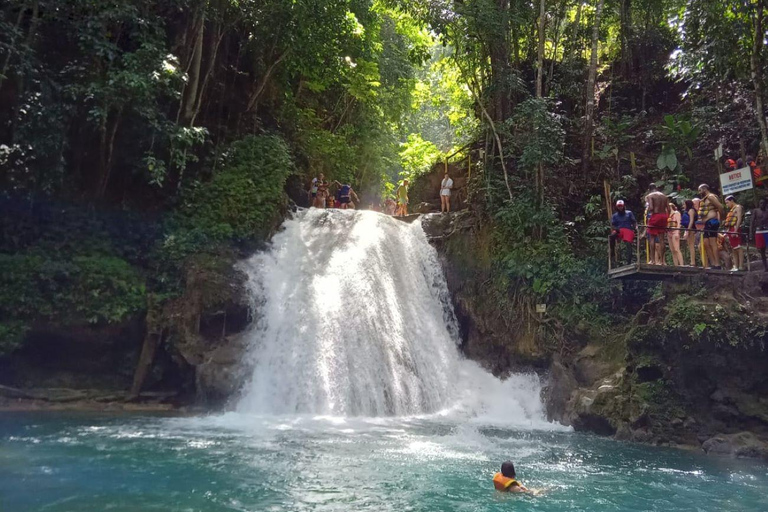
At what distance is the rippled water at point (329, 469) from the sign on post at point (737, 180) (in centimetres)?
465

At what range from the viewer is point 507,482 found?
716cm

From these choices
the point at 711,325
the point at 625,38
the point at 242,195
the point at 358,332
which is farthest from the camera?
the point at 625,38

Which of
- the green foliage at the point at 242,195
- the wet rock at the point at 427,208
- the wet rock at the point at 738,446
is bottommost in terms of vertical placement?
the wet rock at the point at 738,446

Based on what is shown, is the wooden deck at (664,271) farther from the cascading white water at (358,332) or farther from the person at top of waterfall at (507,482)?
the person at top of waterfall at (507,482)

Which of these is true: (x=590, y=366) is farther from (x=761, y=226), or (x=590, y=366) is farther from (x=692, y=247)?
(x=761, y=226)

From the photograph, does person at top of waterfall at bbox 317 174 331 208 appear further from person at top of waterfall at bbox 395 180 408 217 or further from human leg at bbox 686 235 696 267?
human leg at bbox 686 235 696 267

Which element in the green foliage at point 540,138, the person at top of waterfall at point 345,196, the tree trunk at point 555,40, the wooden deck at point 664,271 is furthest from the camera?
the person at top of waterfall at point 345,196

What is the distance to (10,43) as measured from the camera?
12.3 meters

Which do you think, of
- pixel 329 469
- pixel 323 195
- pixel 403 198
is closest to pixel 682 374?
pixel 329 469

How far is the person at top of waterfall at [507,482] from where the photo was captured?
23.5 ft

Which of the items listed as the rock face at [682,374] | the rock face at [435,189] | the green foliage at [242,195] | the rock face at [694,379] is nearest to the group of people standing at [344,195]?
the rock face at [435,189]

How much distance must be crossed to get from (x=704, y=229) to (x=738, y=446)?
12.4ft

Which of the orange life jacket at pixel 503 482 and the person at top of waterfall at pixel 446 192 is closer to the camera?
the orange life jacket at pixel 503 482

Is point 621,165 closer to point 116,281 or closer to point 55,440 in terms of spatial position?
point 116,281
